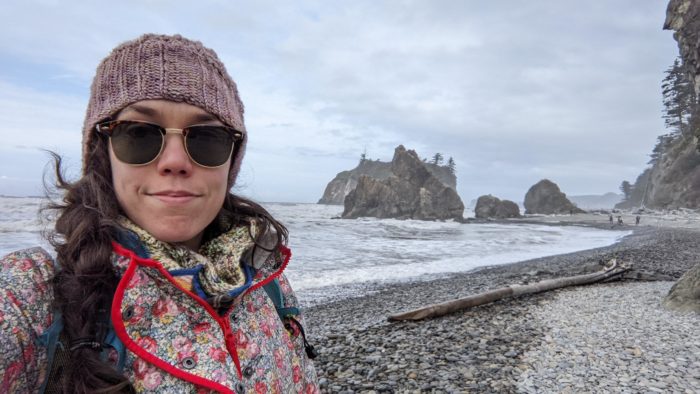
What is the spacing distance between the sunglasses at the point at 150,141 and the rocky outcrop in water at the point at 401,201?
2250 inches

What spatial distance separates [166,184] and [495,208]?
223ft

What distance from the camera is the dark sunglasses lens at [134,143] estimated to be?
147cm

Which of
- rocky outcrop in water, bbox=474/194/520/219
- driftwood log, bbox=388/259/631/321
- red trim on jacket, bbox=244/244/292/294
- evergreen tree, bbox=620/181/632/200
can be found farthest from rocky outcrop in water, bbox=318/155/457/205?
red trim on jacket, bbox=244/244/292/294

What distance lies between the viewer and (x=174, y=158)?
149cm

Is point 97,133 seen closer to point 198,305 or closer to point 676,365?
point 198,305

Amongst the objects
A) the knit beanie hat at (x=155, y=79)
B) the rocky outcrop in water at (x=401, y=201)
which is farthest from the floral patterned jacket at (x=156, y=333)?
the rocky outcrop in water at (x=401, y=201)

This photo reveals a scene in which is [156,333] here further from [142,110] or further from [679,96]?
[679,96]

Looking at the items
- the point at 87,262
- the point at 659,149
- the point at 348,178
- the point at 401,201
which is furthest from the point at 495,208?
the point at 348,178

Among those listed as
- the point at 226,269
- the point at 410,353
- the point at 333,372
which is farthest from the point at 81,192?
the point at 410,353

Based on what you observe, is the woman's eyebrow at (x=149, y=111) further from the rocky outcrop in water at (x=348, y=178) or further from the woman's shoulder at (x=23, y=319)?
the rocky outcrop in water at (x=348, y=178)

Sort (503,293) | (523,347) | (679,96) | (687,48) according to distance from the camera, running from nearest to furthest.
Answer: (523,347), (503,293), (687,48), (679,96)

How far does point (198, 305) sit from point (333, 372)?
3.91 meters

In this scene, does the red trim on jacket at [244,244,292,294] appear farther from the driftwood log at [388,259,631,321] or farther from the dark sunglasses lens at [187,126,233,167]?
the driftwood log at [388,259,631,321]

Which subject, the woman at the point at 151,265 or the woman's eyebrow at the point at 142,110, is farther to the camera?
the woman's eyebrow at the point at 142,110
